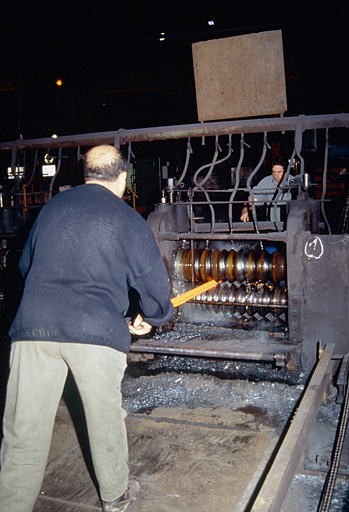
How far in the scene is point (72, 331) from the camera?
208cm

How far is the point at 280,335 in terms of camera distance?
4.39 metres

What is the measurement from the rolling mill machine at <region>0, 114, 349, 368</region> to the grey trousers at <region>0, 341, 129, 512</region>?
1.96 meters

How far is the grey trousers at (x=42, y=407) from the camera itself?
6.87 ft

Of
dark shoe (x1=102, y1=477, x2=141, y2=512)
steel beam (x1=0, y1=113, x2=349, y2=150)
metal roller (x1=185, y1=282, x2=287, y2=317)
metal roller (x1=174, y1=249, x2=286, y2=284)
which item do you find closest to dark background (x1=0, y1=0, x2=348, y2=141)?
steel beam (x1=0, y1=113, x2=349, y2=150)

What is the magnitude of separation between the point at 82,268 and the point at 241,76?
290cm

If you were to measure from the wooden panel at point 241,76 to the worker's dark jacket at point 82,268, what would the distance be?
241cm

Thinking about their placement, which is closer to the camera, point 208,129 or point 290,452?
point 290,452

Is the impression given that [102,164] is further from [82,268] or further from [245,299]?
[245,299]

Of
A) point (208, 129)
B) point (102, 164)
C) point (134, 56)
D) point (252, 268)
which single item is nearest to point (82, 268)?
point (102, 164)

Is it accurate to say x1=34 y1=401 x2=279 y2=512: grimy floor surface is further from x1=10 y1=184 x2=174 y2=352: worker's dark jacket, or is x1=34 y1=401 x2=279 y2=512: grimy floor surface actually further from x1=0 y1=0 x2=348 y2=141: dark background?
x1=0 y1=0 x2=348 y2=141: dark background

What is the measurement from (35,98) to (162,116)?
13.2 feet

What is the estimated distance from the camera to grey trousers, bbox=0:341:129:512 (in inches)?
82.4

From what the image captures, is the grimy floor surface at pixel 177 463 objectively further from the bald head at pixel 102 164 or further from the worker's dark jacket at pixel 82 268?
the bald head at pixel 102 164

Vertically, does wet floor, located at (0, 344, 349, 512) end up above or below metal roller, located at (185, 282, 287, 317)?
below
